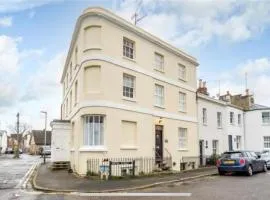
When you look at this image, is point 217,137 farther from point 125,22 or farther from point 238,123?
point 125,22

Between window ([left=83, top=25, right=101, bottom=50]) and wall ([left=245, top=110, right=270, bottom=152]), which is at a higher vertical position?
window ([left=83, top=25, right=101, bottom=50])

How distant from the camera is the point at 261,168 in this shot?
22.6 meters

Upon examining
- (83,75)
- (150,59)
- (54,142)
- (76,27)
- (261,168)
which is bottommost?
(261,168)

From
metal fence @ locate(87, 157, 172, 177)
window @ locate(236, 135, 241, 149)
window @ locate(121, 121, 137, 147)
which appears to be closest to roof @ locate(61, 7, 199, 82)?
window @ locate(121, 121, 137, 147)

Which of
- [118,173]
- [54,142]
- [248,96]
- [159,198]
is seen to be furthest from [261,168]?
[248,96]

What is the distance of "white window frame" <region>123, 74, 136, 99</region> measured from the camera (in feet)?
70.3

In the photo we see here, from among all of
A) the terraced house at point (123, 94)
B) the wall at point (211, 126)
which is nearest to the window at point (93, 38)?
the terraced house at point (123, 94)

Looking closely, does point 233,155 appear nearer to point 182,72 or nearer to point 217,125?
point 182,72

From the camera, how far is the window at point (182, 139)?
26.7 m

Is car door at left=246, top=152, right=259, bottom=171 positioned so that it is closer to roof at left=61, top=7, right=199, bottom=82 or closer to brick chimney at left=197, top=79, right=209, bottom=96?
roof at left=61, top=7, right=199, bottom=82

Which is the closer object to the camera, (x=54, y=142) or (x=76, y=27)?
(x=76, y=27)

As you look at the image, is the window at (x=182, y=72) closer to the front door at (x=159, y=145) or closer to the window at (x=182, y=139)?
the window at (x=182, y=139)

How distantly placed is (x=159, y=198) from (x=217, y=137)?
73.4 feet

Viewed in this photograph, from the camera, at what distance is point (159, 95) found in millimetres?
24750
